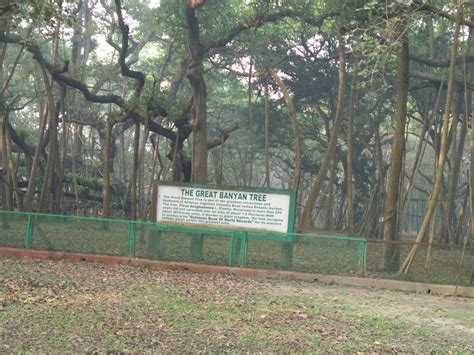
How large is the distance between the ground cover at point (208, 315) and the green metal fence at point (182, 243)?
953 millimetres

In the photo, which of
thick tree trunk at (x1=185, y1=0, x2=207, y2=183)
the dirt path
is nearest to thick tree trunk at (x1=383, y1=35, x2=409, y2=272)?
the dirt path

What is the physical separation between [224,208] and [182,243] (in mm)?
1165

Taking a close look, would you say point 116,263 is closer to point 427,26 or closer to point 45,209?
point 45,209

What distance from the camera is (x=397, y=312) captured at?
8.35 metres

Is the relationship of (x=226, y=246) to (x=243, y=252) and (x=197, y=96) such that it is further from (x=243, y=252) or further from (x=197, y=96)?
(x=197, y=96)

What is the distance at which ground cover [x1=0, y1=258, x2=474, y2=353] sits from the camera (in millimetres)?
5812

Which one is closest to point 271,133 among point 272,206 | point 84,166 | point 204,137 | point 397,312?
point 84,166

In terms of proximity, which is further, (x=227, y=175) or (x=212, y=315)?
(x=227, y=175)

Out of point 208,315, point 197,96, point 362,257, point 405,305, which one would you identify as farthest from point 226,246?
point 197,96

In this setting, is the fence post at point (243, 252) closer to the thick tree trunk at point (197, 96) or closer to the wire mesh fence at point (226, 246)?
the wire mesh fence at point (226, 246)

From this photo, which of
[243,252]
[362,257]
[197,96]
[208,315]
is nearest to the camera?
[208,315]

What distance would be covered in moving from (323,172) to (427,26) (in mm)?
7275

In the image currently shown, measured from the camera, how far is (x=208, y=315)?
718 cm

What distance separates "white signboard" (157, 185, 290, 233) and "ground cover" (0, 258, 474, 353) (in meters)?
1.65
